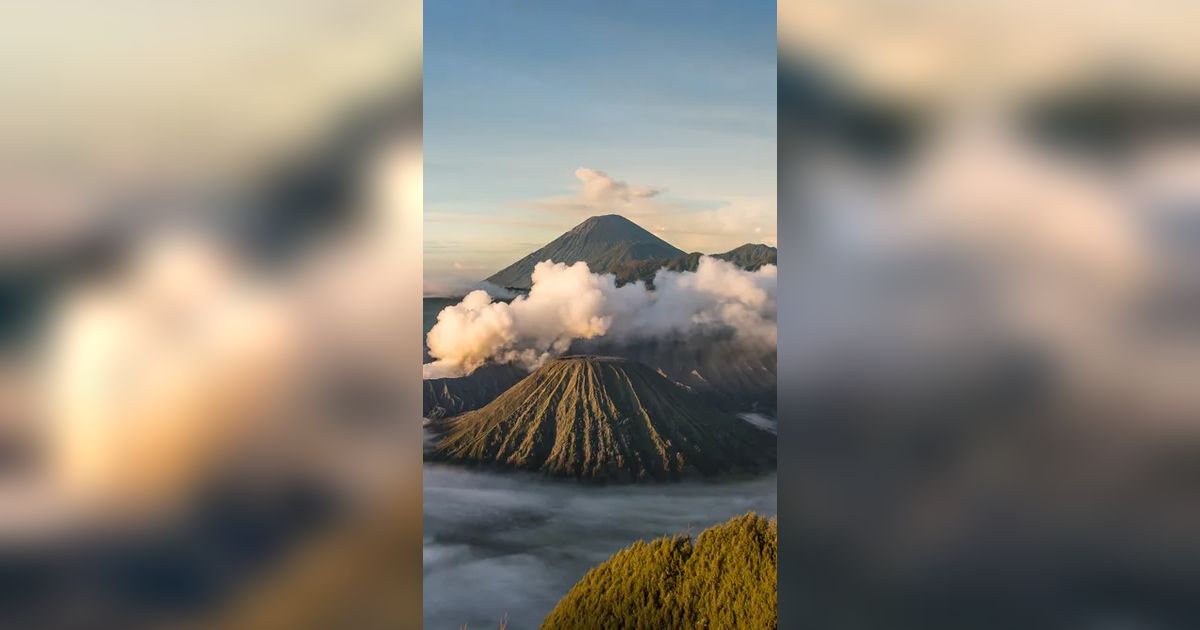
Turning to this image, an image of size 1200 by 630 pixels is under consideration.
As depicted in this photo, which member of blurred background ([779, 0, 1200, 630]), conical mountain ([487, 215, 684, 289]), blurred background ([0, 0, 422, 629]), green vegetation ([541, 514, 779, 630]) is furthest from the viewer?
conical mountain ([487, 215, 684, 289])

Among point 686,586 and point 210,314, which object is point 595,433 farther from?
point 210,314

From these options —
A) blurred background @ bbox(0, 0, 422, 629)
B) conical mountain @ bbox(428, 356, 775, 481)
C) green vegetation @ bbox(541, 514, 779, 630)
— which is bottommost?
green vegetation @ bbox(541, 514, 779, 630)

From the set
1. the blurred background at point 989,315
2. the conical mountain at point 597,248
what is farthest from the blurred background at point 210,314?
the conical mountain at point 597,248

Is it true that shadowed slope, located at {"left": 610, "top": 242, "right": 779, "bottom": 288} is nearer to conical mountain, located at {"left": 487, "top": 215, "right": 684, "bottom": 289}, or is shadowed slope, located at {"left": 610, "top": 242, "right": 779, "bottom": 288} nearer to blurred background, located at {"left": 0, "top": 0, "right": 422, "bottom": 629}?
conical mountain, located at {"left": 487, "top": 215, "right": 684, "bottom": 289}

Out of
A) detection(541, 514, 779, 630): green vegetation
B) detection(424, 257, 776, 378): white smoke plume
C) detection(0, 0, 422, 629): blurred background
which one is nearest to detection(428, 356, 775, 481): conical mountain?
detection(424, 257, 776, 378): white smoke plume

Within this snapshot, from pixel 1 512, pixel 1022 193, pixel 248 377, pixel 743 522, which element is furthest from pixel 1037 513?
pixel 743 522

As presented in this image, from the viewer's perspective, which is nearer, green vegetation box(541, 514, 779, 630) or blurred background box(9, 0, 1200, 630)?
blurred background box(9, 0, 1200, 630)

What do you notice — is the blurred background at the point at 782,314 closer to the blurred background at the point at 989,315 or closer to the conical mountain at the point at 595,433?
the blurred background at the point at 989,315
